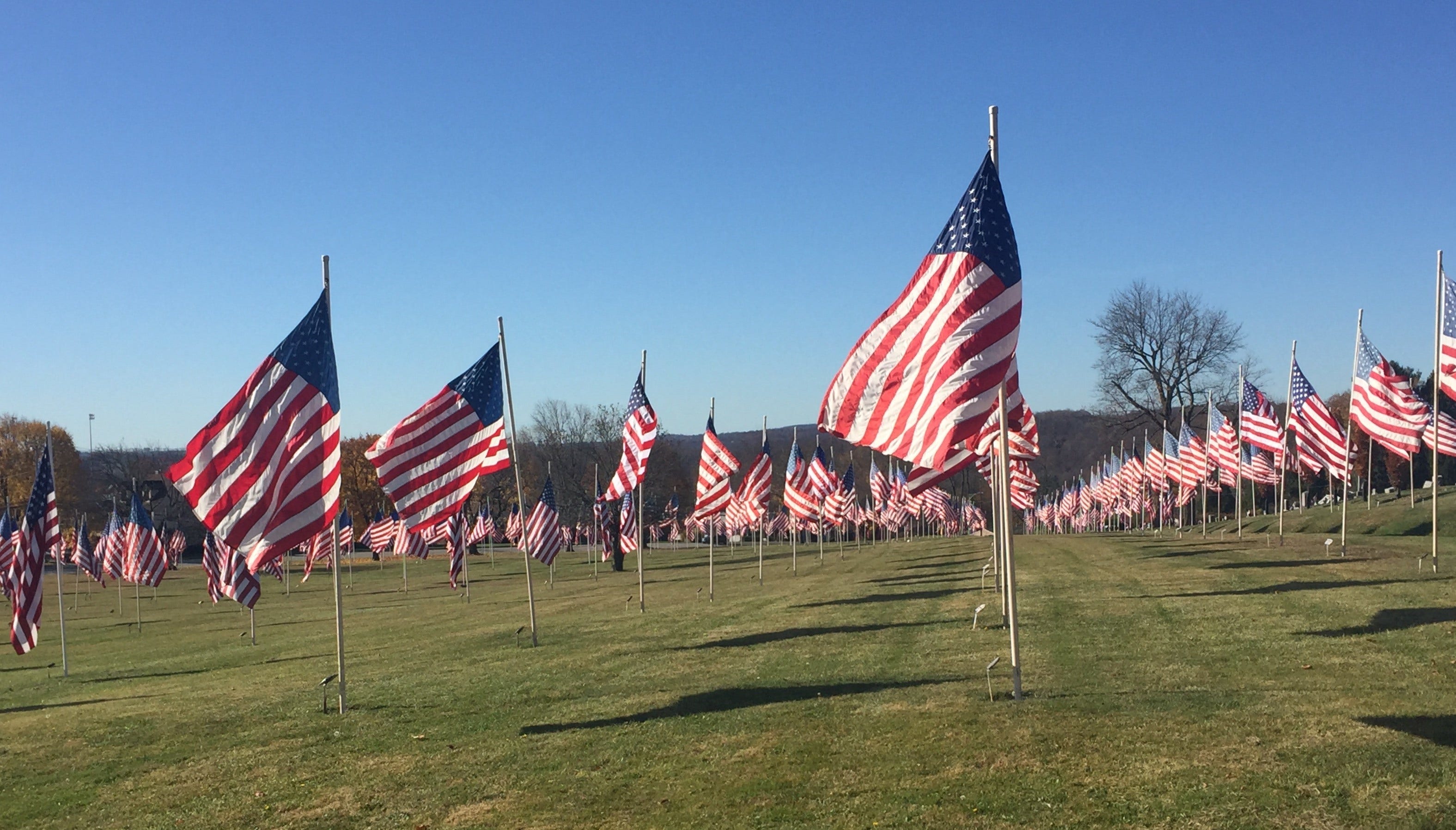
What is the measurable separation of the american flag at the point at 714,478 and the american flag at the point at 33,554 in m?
14.3

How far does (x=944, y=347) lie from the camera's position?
1134 centimetres

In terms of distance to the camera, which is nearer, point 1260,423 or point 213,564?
point 1260,423

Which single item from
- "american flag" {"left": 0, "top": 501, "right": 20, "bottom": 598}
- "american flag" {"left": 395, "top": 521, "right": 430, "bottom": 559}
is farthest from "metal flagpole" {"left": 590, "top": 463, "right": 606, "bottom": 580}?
"american flag" {"left": 0, "top": 501, "right": 20, "bottom": 598}

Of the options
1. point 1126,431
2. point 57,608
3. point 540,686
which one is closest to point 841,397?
point 540,686

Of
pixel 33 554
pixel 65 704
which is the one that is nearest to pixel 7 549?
pixel 33 554

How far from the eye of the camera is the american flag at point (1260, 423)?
115 feet

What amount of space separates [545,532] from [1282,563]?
83.1 feet

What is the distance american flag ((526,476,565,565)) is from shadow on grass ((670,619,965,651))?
2080cm

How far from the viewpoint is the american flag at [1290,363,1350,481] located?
29.8 metres

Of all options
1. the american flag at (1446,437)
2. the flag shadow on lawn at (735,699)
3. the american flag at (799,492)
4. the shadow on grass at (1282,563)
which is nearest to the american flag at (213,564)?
the american flag at (799,492)

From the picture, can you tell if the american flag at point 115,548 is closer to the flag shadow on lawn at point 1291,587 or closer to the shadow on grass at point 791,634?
the shadow on grass at point 791,634

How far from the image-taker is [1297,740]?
32.6ft

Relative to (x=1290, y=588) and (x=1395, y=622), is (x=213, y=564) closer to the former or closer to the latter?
(x=1290, y=588)

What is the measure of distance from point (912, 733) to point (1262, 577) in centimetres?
1587
